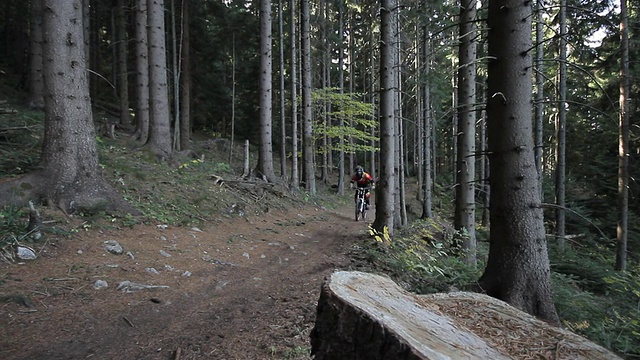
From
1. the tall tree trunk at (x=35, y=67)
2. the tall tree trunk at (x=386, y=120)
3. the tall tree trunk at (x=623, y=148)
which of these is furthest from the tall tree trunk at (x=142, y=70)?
the tall tree trunk at (x=623, y=148)

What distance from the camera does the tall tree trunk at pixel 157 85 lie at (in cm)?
1126

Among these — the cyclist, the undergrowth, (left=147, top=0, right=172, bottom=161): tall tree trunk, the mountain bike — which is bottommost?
the undergrowth

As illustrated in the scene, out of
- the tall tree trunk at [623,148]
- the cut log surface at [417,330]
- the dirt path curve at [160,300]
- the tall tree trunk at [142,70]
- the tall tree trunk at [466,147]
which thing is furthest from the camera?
the tall tree trunk at [142,70]

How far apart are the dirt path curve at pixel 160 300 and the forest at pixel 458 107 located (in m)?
1.49

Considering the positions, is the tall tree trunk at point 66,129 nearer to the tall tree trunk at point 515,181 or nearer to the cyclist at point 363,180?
the tall tree trunk at point 515,181

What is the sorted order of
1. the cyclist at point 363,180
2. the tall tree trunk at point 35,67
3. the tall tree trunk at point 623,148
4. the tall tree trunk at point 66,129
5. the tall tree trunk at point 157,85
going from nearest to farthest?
1. the tall tree trunk at point 66,129
2. the tall tree trunk at point 623,148
3. the tall tree trunk at point 157,85
4. the cyclist at point 363,180
5. the tall tree trunk at point 35,67

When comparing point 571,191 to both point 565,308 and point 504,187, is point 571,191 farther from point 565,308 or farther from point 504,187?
point 504,187

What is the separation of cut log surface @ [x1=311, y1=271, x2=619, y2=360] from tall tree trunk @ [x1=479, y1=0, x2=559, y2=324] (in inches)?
33.6

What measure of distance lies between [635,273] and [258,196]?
39.1 feet

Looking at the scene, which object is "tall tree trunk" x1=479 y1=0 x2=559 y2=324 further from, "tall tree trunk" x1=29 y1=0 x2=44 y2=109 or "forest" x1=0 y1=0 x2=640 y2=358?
"tall tree trunk" x1=29 y1=0 x2=44 y2=109

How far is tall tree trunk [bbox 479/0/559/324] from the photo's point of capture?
3479mm

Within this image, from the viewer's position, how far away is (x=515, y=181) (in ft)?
11.6

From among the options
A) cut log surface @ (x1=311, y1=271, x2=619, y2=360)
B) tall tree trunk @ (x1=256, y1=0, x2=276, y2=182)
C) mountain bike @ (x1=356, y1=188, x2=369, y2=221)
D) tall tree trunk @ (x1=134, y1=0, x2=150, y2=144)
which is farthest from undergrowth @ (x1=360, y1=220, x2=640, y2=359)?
tall tree trunk @ (x1=134, y1=0, x2=150, y2=144)

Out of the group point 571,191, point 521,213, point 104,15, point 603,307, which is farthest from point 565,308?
point 104,15
